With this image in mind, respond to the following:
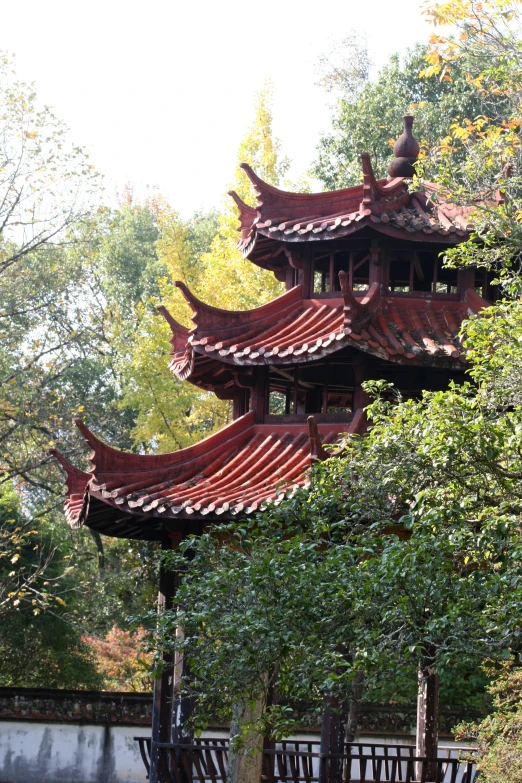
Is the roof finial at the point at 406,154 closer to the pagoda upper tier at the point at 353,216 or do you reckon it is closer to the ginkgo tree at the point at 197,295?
the pagoda upper tier at the point at 353,216

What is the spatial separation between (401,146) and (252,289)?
6425 mm

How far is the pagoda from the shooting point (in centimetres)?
979

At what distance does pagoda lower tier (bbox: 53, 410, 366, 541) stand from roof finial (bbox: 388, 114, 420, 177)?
3258 mm

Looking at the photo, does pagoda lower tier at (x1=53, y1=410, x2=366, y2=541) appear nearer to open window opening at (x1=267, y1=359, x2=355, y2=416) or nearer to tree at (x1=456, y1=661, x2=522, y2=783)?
open window opening at (x1=267, y1=359, x2=355, y2=416)

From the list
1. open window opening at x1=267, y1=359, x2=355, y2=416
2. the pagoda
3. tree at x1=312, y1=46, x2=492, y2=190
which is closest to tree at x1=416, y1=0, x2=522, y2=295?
the pagoda

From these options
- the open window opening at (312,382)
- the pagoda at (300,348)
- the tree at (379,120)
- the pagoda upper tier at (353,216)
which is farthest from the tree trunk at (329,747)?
the tree at (379,120)

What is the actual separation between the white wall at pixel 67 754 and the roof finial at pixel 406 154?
10120mm

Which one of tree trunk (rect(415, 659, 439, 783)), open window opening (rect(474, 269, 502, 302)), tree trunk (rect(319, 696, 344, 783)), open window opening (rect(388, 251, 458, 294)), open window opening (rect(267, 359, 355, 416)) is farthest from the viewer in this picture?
tree trunk (rect(415, 659, 439, 783))

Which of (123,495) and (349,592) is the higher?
(123,495)

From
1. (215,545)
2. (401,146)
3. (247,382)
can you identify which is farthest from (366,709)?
(215,545)

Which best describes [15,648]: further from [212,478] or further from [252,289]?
[212,478]

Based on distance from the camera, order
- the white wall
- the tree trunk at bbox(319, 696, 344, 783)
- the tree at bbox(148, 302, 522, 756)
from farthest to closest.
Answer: the white wall
the tree trunk at bbox(319, 696, 344, 783)
the tree at bbox(148, 302, 522, 756)

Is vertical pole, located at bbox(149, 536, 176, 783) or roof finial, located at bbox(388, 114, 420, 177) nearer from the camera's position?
vertical pole, located at bbox(149, 536, 176, 783)

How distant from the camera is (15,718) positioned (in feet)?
55.2
